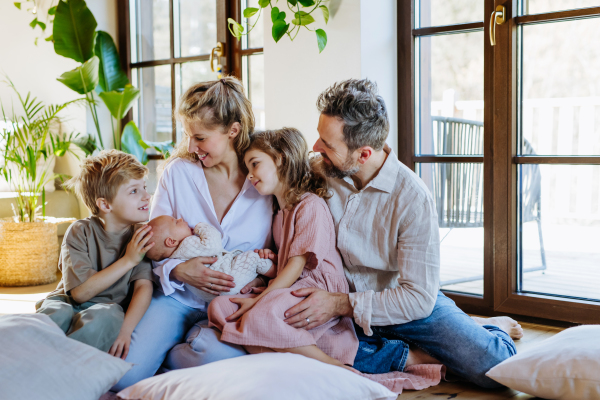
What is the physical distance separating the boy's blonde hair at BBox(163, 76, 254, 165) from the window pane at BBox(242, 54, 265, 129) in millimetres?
1546

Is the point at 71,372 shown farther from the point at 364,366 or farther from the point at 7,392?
the point at 364,366

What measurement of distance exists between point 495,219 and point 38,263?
8.81ft

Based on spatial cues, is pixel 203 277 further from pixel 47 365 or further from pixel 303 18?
pixel 303 18

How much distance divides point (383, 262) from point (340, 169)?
0.33 meters

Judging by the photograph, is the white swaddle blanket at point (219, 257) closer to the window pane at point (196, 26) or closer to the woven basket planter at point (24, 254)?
the woven basket planter at point (24, 254)

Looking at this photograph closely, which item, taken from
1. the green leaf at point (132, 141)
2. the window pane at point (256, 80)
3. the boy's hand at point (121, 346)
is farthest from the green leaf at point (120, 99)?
the boy's hand at point (121, 346)

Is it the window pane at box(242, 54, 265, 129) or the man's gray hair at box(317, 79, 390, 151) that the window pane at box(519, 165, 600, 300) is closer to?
the man's gray hair at box(317, 79, 390, 151)

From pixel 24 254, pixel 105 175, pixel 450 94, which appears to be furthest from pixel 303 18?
pixel 24 254

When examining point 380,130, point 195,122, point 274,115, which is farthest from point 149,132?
point 380,130

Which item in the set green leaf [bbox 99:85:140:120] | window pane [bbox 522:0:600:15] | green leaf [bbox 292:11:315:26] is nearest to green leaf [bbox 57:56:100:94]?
green leaf [bbox 99:85:140:120]

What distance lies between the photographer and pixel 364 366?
1.79 meters

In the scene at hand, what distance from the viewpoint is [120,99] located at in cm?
392

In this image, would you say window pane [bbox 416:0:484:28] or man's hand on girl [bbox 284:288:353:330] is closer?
man's hand on girl [bbox 284:288:353:330]

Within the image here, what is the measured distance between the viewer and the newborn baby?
1837mm
